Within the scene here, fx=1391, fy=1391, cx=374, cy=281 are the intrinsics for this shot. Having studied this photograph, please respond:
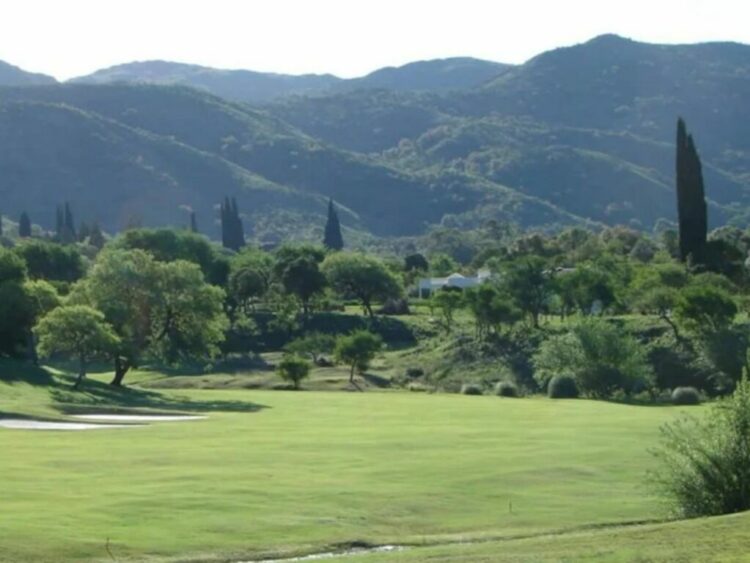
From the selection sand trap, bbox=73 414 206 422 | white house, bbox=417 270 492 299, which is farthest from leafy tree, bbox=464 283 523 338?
sand trap, bbox=73 414 206 422

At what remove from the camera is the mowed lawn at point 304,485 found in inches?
1169

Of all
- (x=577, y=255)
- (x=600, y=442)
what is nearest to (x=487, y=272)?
(x=577, y=255)

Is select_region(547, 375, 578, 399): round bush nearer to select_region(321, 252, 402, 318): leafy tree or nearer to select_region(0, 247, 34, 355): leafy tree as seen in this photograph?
select_region(0, 247, 34, 355): leafy tree

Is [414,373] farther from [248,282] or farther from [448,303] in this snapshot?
[248,282]

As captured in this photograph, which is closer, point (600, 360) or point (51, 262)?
point (600, 360)

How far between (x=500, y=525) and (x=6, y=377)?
1699 inches

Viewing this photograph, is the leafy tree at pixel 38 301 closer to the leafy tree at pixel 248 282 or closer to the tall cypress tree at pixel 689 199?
the leafy tree at pixel 248 282

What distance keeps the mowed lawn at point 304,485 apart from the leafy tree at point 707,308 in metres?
40.1

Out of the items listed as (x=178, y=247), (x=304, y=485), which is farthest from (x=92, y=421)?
(x=178, y=247)

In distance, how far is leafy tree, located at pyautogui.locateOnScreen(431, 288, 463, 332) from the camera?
397 ft

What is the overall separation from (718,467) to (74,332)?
46953 mm

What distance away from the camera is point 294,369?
9156 cm

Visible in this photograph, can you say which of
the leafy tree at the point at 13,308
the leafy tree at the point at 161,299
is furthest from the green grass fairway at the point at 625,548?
the leafy tree at the point at 161,299

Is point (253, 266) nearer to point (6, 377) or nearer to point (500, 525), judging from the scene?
point (6, 377)
